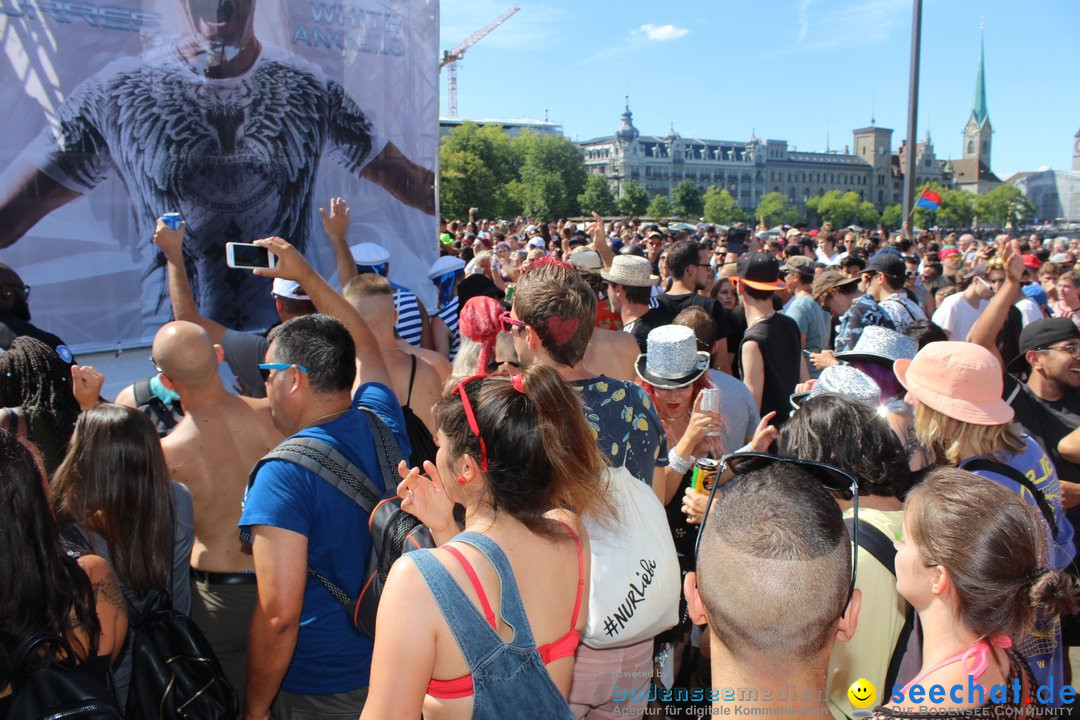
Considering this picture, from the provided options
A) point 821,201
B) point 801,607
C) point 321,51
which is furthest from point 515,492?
point 821,201

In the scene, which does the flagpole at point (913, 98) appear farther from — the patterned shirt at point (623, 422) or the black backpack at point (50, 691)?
the black backpack at point (50, 691)

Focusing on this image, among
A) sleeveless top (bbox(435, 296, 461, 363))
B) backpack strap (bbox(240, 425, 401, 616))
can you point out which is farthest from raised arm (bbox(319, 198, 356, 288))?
backpack strap (bbox(240, 425, 401, 616))

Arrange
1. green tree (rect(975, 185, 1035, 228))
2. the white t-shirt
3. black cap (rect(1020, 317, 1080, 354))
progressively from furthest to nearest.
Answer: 1. green tree (rect(975, 185, 1035, 228))
2. the white t-shirt
3. black cap (rect(1020, 317, 1080, 354))

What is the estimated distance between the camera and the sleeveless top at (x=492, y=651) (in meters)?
1.46

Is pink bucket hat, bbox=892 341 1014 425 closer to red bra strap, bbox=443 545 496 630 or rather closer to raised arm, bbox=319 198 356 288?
red bra strap, bbox=443 545 496 630

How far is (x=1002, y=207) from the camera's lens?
119 meters

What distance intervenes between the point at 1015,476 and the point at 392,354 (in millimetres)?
2717

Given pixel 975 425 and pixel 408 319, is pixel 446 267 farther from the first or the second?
pixel 975 425

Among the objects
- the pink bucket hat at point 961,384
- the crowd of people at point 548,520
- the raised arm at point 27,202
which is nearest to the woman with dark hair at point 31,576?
the crowd of people at point 548,520

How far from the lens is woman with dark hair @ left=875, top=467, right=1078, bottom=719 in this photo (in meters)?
1.62

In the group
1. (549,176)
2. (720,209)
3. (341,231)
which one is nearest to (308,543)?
(341,231)

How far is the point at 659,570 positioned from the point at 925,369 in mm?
1401

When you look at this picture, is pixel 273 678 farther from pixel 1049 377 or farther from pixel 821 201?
pixel 821 201

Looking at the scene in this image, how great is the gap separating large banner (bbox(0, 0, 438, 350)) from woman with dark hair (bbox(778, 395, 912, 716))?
16.8ft
